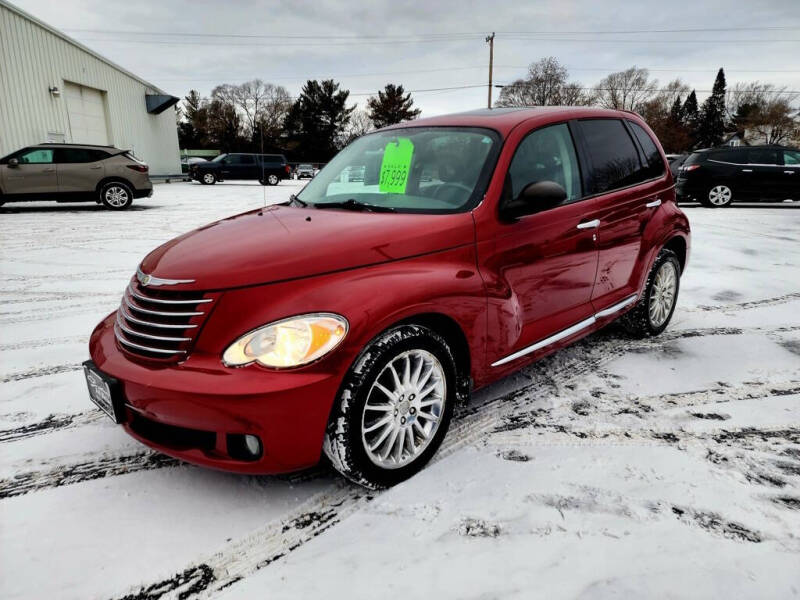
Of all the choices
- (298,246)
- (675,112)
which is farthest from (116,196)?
(675,112)

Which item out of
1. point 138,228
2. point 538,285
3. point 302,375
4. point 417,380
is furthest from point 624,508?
point 138,228

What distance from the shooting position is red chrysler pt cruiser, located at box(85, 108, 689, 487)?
2.02 meters

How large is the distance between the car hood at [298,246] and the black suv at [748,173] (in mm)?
13558

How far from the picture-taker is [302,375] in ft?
6.51

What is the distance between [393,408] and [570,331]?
57.5 inches

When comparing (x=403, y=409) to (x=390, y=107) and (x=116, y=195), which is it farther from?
(x=390, y=107)

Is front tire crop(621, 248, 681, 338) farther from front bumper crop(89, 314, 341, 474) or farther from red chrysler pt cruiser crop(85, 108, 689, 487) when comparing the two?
front bumper crop(89, 314, 341, 474)

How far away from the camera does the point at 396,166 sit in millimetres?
3084

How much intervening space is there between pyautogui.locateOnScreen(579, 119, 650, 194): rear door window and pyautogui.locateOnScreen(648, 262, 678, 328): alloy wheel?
2.64 ft

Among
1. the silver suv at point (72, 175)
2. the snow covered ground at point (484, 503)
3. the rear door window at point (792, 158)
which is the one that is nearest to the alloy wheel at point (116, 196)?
the silver suv at point (72, 175)

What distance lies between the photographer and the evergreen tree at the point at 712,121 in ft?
259

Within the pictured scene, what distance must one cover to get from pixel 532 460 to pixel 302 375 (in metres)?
1.28

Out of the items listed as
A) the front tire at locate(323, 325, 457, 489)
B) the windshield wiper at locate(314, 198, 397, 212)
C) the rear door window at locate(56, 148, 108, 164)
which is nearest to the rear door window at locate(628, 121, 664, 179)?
the windshield wiper at locate(314, 198, 397, 212)

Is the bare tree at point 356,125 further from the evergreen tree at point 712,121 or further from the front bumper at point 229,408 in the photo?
the front bumper at point 229,408
